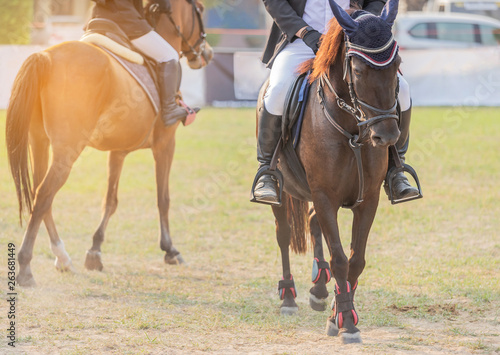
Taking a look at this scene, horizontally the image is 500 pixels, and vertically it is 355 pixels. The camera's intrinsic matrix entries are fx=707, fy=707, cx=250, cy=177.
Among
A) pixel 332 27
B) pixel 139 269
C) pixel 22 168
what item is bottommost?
pixel 139 269

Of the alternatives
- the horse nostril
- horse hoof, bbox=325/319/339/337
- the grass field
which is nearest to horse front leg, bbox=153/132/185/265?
the grass field

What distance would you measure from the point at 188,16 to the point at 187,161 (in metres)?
5.97

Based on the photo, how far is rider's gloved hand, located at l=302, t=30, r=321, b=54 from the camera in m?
5.27

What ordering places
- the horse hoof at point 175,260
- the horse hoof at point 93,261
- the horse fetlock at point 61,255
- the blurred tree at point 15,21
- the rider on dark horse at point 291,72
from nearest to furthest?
the rider on dark horse at point 291,72 → the horse fetlock at point 61,255 → the horse hoof at point 93,261 → the horse hoof at point 175,260 → the blurred tree at point 15,21

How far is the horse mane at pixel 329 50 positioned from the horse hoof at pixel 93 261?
3.51 m

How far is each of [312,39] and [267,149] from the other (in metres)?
0.91

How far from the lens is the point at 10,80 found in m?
19.3

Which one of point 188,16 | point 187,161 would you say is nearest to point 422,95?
point 187,161

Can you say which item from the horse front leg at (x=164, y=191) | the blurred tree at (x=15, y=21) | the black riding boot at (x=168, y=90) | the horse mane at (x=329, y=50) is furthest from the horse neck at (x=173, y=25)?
the blurred tree at (x=15, y=21)

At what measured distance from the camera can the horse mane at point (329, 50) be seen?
4.82m

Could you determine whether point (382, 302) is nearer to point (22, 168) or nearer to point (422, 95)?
point (22, 168)

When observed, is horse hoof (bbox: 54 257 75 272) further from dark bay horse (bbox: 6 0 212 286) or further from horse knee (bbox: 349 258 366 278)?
horse knee (bbox: 349 258 366 278)

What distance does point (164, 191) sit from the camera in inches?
322

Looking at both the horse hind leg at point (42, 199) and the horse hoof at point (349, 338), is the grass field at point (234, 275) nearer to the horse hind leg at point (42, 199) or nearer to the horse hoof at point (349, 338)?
the horse hoof at point (349, 338)
